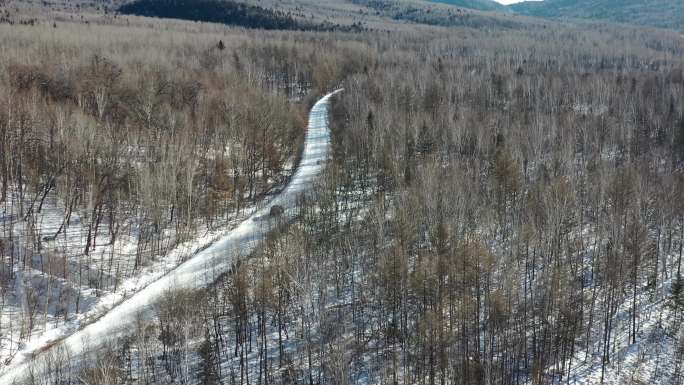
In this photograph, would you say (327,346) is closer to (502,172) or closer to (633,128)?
(502,172)

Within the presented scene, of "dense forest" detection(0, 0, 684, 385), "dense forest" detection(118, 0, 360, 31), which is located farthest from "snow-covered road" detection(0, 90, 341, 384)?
"dense forest" detection(118, 0, 360, 31)

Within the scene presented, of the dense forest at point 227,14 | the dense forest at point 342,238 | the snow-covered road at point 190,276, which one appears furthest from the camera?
the dense forest at point 227,14

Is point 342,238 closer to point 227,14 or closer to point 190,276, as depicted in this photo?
point 190,276

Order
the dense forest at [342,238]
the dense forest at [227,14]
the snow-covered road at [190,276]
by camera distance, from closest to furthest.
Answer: the snow-covered road at [190,276], the dense forest at [342,238], the dense forest at [227,14]

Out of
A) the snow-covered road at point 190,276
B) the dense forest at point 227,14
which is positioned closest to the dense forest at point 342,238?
the snow-covered road at point 190,276

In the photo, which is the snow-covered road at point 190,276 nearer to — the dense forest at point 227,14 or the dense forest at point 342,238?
the dense forest at point 342,238

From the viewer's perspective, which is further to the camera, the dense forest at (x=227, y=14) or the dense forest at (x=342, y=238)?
the dense forest at (x=227, y=14)

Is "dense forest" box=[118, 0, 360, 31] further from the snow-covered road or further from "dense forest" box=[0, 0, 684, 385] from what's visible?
the snow-covered road

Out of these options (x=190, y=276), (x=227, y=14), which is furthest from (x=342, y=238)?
(x=227, y=14)
